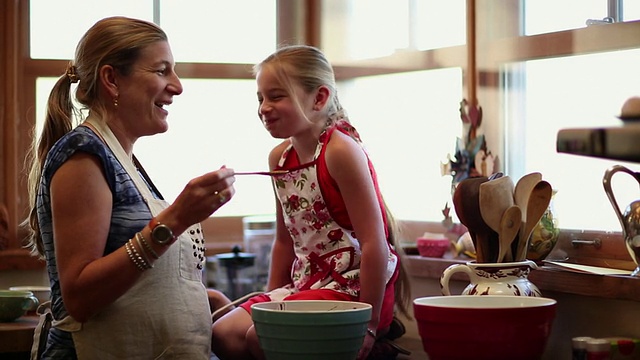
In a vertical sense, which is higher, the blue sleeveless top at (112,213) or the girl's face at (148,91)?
the girl's face at (148,91)

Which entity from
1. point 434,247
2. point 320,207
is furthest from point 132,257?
point 434,247

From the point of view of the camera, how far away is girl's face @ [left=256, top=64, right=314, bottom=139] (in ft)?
6.31

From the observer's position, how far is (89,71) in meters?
1.71

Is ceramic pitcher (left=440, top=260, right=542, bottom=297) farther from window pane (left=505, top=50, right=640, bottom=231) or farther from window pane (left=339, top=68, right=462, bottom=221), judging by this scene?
window pane (left=339, top=68, right=462, bottom=221)

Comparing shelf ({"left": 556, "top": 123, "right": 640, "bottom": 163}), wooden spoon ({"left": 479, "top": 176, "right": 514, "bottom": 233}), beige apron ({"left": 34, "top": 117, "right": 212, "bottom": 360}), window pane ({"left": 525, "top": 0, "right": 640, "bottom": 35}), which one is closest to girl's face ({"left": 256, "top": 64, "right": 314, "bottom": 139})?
beige apron ({"left": 34, "top": 117, "right": 212, "bottom": 360})

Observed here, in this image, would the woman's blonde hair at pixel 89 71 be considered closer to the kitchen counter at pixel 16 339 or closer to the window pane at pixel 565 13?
the kitchen counter at pixel 16 339

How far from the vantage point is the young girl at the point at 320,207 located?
183 centimetres

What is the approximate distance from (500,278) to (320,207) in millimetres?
455

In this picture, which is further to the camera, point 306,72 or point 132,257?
point 306,72

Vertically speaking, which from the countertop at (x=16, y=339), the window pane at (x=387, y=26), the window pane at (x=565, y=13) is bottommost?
the countertop at (x=16, y=339)

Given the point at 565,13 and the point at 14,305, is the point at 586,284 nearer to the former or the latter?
the point at 565,13

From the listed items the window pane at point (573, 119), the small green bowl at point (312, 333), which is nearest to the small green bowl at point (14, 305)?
the small green bowl at point (312, 333)

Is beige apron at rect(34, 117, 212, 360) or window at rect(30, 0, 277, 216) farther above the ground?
window at rect(30, 0, 277, 216)

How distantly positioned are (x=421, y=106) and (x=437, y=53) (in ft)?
0.53
